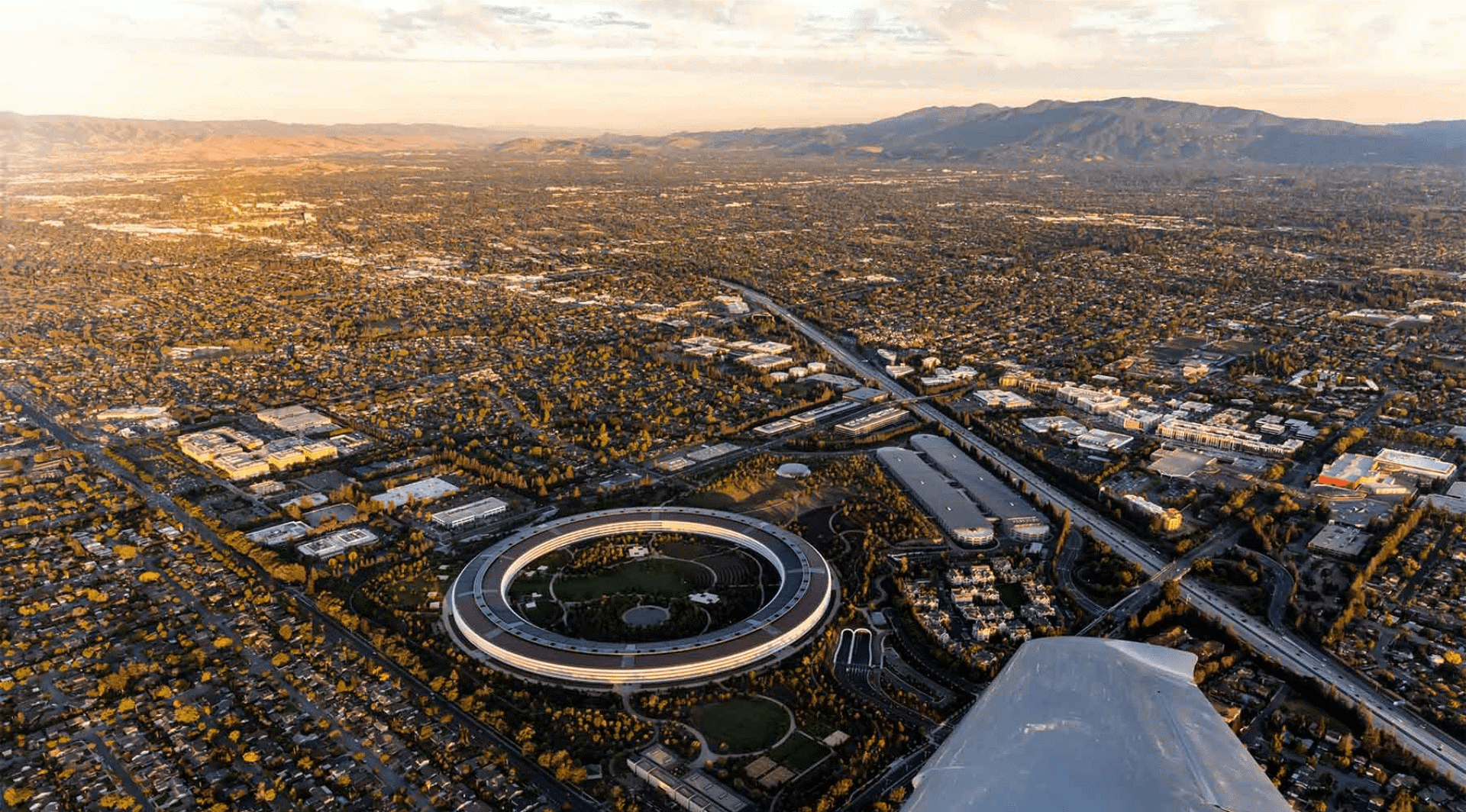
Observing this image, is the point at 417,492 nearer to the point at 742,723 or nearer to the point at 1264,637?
the point at 742,723

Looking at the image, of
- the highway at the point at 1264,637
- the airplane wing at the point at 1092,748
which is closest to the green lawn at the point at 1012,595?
the highway at the point at 1264,637

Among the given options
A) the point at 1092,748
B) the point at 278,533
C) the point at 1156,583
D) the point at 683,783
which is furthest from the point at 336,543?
the point at 1156,583

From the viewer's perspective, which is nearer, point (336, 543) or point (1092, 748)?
point (1092, 748)

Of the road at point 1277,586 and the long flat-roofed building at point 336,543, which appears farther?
the long flat-roofed building at point 336,543

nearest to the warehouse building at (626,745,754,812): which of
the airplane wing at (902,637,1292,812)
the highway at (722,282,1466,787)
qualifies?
the airplane wing at (902,637,1292,812)

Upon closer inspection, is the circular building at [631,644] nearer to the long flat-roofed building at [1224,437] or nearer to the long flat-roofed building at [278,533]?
the long flat-roofed building at [278,533]

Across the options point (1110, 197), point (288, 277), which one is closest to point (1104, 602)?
point (288, 277)

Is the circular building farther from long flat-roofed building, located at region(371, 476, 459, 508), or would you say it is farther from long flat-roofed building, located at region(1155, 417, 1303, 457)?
long flat-roofed building, located at region(1155, 417, 1303, 457)
